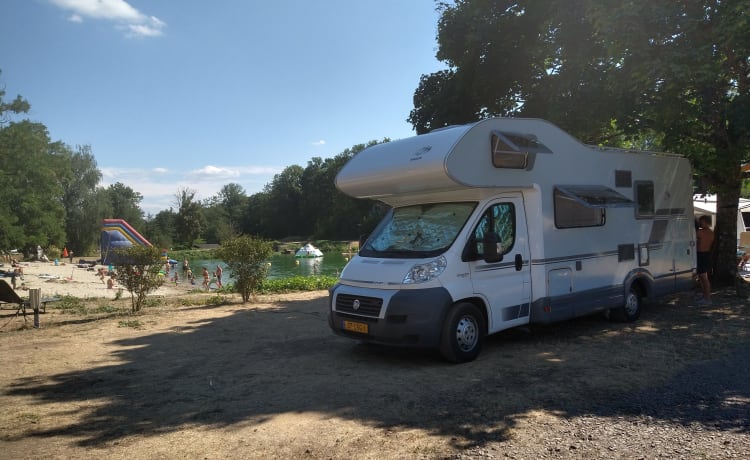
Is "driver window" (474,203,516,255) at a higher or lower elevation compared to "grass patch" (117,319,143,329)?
higher

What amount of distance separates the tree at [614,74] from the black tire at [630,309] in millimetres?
3623

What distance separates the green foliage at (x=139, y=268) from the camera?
10938 mm

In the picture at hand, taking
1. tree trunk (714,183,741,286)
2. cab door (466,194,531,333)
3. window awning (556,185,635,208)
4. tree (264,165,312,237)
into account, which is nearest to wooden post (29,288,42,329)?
cab door (466,194,531,333)

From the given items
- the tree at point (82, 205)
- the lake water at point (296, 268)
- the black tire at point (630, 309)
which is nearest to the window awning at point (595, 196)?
the black tire at point (630, 309)

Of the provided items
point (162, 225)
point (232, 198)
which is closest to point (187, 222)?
point (162, 225)

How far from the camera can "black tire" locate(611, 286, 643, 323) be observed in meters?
8.80

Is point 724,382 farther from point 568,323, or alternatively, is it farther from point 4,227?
point 4,227

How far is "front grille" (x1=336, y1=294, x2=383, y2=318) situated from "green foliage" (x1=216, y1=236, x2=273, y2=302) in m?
6.05

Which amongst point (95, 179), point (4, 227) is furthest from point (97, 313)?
point (95, 179)

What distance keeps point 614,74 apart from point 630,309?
5023 millimetres

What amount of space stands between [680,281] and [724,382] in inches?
192

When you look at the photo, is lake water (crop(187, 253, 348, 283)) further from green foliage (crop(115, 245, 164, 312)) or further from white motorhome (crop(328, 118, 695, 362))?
white motorhome (crop(328, 118, 695, 362))

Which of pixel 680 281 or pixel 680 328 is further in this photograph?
pixel 680 281

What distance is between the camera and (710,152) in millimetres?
11312
